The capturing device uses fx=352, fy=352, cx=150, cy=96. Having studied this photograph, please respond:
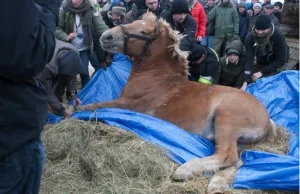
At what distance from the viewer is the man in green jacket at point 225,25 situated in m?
8.41

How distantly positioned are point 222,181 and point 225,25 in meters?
6.06

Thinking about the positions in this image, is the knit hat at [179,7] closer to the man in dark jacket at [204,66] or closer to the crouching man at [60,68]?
the man in dark jacket at [204,66]

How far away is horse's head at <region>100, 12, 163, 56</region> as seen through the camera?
4.20 m

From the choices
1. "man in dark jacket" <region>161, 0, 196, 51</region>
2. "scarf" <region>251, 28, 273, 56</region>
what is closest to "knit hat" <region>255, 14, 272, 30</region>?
"scarf" <region>251, 28, 273, 56</region>

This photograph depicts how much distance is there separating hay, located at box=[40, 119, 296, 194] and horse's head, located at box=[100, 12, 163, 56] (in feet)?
3.69

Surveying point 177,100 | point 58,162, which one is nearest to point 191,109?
point 177,100

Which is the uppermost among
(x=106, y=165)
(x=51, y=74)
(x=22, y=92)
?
(x=22, y=92)

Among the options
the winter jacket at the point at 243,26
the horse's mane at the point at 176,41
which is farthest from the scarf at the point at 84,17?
the winter jacket at the point at 243,26

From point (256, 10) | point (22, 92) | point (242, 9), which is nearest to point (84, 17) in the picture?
point (22, 92)

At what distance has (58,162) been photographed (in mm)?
3273

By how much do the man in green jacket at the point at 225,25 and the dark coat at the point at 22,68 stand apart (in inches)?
287

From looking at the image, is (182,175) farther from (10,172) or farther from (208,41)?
(208,41)

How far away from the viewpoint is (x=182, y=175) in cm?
306

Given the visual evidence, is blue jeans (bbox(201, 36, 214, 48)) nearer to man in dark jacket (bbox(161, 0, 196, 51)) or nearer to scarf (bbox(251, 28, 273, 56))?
man in dark jacket (bbox(161, 0, 196, 51))
